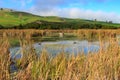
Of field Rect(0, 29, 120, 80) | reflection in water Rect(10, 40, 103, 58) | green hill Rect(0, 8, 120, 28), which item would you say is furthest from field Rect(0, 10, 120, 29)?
field Rect(0, 29, 120, 80)

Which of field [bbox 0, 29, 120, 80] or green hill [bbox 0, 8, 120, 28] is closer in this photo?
field [bbox 0, 29, 120, 80]

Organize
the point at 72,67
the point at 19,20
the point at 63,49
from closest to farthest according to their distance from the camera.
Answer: the point at 72,67
the point at 63,49
the point at 19,20

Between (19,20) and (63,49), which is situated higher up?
(63,49)

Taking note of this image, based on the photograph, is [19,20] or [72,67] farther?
[19,20]

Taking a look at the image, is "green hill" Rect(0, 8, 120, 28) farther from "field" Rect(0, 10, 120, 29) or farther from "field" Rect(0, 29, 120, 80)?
"field" Rect(0, 29, 120, 80)

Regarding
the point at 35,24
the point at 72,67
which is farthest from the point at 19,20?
the point at 72,67

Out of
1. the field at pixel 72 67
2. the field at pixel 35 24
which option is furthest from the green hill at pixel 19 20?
the field at pixel 72 67

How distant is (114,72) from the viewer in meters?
9.32

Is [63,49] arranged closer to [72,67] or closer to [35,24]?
[72,67]

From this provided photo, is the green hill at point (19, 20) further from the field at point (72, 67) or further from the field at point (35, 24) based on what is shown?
the field at point (72, 67)

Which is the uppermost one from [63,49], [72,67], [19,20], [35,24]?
[72,67]

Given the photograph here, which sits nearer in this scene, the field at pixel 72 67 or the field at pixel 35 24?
the field at pixel 72 67

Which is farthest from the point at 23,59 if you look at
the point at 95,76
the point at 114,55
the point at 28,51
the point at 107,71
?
the point at 95,76


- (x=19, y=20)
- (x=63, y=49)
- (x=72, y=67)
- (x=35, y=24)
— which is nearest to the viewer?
(x=72, y=67)
